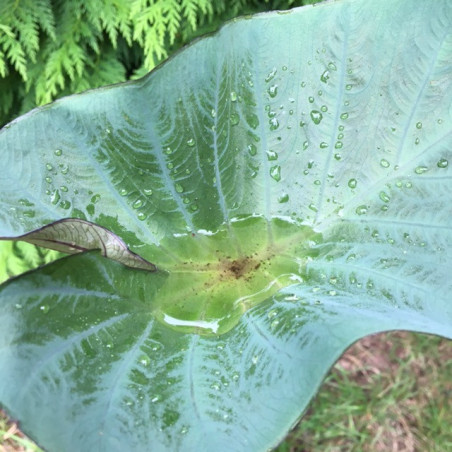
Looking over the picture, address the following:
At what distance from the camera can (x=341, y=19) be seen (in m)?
0.81

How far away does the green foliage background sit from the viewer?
1.38 metres

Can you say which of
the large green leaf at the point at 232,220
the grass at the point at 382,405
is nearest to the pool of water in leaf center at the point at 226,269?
the large green leaf at the point at 232,220

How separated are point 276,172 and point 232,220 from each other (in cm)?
12

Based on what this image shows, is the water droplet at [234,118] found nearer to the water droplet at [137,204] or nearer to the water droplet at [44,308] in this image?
the water droplet at [137,204]

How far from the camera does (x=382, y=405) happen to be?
1733 mm

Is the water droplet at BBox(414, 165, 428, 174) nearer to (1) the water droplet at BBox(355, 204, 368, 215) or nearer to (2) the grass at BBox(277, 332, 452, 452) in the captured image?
(1) the water droplet at BBox(355, 204, 368, 215)

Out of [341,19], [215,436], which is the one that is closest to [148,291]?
[215,436]

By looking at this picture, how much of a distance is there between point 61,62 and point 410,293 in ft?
3.86

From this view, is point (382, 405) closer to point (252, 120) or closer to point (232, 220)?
point (232, 220)

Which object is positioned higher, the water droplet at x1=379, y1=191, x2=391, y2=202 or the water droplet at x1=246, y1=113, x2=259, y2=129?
the water droplet at x1=246, y1=113, x2=259, y2=129

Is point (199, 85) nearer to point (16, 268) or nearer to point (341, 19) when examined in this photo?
point (341, 19)

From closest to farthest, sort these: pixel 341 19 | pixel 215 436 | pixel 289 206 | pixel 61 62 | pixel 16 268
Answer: pixel 215 436 → pixel 341 19 → pixel 289 206 → pixel 61 62 → pixel 16 268

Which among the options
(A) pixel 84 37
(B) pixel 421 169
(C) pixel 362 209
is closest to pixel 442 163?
(B) pixel 421 169

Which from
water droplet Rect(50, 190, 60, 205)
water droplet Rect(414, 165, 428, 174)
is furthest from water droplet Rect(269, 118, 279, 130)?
water droplet Rect(50, 190, 60, 205)
